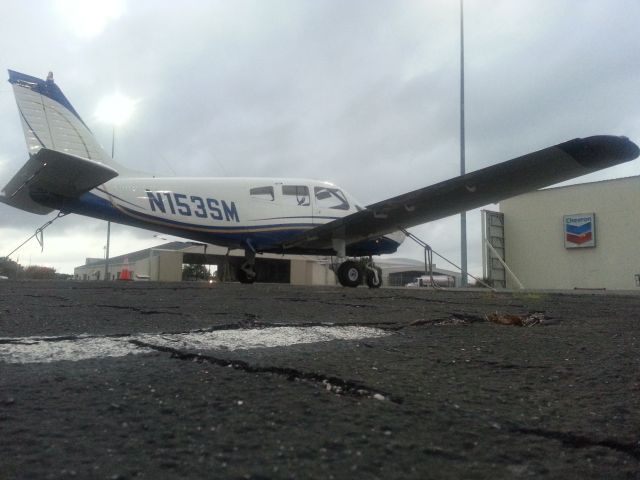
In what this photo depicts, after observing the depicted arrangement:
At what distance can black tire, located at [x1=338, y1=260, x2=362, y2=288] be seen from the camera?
10574 mm

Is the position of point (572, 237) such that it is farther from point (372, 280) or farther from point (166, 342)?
point (166, 342)

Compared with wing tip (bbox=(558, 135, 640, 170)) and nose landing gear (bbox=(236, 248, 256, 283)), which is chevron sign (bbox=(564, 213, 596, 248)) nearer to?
nose landing gear (bbox=(236, 248, 256, 283))

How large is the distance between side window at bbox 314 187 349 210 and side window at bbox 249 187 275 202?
1.01 m

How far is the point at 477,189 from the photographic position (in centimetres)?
861

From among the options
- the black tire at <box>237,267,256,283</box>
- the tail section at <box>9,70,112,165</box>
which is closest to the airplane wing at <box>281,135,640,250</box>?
the black tire at <box>237,267,256,283</box>

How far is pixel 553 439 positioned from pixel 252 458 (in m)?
0.64

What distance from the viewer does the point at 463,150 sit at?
2231 centimetres

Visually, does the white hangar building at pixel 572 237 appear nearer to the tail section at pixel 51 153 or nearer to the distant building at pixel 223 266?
the distant building at pixel 223 266

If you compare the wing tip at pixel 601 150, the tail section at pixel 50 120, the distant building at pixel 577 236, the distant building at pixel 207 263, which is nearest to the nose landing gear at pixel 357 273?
the wing tip at pixel 601 150

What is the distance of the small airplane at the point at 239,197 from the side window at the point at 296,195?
0.02 metres

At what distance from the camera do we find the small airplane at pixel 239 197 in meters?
8.41

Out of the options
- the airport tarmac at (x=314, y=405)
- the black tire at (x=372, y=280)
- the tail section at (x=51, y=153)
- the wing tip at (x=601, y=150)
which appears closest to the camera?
the airport tarmac at (x=314, y=405)

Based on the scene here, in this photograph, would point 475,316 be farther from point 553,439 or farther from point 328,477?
point 328,477

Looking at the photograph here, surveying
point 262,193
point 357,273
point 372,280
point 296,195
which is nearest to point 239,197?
point 262,193
